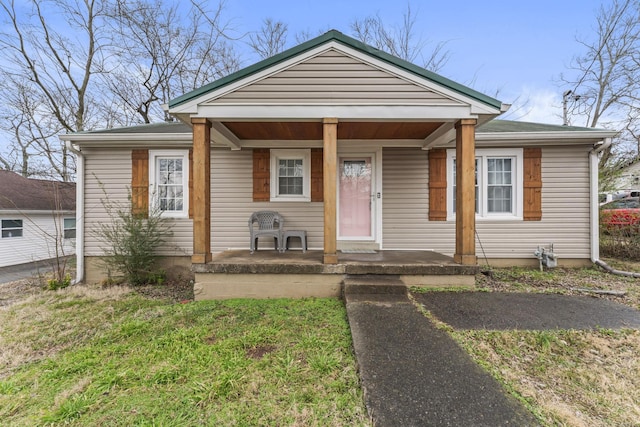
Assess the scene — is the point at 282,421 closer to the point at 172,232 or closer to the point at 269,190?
the point at 269,190

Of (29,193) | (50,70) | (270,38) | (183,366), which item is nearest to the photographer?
(183,366)

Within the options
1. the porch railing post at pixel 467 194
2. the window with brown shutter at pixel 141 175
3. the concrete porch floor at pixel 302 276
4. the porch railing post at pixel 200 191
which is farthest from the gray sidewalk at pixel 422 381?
the window with brown shutter at pixel 141 175

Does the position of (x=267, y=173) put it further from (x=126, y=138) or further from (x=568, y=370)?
(x=568, y=370)

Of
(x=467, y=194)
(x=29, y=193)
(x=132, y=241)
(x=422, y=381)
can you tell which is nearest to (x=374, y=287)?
(x=422, y=381)

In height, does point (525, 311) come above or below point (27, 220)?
below

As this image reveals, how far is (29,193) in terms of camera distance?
10141 millimetres

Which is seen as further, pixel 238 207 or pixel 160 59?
pixel 160 59

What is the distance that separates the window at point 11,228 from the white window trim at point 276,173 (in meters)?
9.89

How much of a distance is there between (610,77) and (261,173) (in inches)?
588

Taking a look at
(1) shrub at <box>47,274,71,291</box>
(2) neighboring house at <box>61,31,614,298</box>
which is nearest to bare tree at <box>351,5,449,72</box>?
(2) neighboring house at <box>61,31,614,298</box>

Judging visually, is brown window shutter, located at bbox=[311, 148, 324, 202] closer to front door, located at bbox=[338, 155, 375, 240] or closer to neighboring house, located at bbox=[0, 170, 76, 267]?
front door, located at bbox=[338, 155, 375, 240]

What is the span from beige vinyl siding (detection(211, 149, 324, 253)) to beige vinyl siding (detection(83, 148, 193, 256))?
0.78 metres

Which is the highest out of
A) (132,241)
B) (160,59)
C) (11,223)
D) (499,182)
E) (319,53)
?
(160,59)

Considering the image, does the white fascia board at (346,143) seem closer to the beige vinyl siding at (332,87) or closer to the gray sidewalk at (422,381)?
the beige vinyl siding at (332,87)
